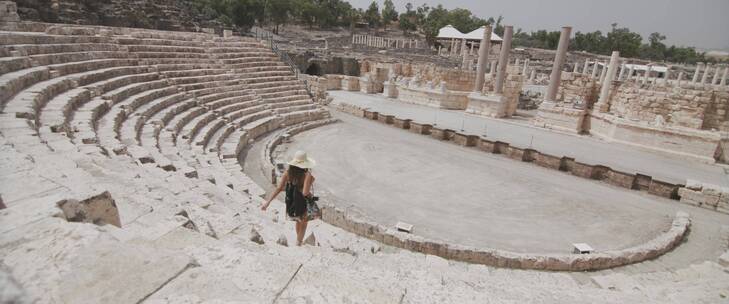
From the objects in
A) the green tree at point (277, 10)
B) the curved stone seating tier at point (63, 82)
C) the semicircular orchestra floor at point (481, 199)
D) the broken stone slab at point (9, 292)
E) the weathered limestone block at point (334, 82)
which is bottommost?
the semicircular orchestra floor at point (481, 199)

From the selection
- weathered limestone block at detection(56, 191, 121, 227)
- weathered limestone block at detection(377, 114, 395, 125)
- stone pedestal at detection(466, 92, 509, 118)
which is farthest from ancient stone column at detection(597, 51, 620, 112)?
weathered limestone block at detection(56, 191, 121, 227)

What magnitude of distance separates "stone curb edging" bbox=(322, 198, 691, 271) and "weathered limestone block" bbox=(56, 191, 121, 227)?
4.58 m

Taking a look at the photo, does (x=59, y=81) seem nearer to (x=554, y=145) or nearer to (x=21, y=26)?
(x=21, y=26)

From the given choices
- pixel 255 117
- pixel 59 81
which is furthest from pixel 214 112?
pixel 59 81

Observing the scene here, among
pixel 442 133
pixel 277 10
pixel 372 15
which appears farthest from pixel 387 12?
pixel 442 133

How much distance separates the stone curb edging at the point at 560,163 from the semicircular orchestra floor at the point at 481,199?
354 mm

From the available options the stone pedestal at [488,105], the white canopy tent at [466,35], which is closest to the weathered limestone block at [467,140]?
the stone pedestal at [488,105]

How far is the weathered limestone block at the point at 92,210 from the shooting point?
2.65 metres

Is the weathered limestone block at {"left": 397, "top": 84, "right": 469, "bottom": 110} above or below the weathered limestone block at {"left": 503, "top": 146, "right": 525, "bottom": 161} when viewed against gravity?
above

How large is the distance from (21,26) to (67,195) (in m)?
12.2

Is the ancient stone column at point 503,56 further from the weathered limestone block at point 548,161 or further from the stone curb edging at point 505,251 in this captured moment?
the stone curb edging at point 505,251

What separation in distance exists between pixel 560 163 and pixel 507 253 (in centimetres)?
675

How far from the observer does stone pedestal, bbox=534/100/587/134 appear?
17125mm

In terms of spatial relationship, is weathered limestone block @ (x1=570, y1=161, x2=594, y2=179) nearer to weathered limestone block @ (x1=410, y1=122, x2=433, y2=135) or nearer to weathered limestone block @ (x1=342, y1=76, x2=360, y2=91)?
weathered limestone block @ (x1=410, y1=122, x2=433, y2=135)
